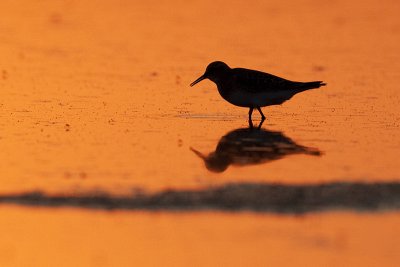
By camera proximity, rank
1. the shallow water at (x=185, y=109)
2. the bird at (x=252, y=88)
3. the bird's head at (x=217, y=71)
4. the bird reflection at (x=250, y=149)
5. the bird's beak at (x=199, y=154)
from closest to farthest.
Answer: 1. the shallow water at (x=185, y=109)
2. the bird reflection at (x=250, y=149)
3. the bird's beak at (x=199, y=154)
4. the bird at (x=252, y=88)
5. the bird's head at (x=217, y=71)

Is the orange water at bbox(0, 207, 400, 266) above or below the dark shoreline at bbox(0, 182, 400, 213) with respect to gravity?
below

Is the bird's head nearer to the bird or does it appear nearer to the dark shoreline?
the bird

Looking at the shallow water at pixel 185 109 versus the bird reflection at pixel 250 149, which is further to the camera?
the bird reflection at pixel 250 149

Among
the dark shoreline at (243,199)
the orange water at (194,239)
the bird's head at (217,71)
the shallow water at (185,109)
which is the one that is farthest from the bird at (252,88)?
the orange water at (194,239)

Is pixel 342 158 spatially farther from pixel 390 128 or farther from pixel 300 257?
pixel 300 257

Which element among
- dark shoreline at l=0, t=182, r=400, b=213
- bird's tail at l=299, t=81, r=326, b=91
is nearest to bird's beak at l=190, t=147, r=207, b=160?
dark shoreline at l=0, t=182, r=400, b=213

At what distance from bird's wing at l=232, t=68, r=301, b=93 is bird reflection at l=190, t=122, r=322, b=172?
103 centimetres

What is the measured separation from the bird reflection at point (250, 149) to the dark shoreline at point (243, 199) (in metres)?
1.45

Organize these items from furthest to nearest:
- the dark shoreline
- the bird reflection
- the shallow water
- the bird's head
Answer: the bird's head
the bird reflection
the shallow water
the dark shoreline

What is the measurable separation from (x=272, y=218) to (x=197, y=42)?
51.5 ft

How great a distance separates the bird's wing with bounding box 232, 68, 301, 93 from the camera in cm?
1828

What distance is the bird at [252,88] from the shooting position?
18234 millimetres

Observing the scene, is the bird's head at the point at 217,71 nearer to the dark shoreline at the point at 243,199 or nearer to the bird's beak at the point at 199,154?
the bird's beak at the point at 199,154

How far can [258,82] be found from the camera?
18344 millimetres
